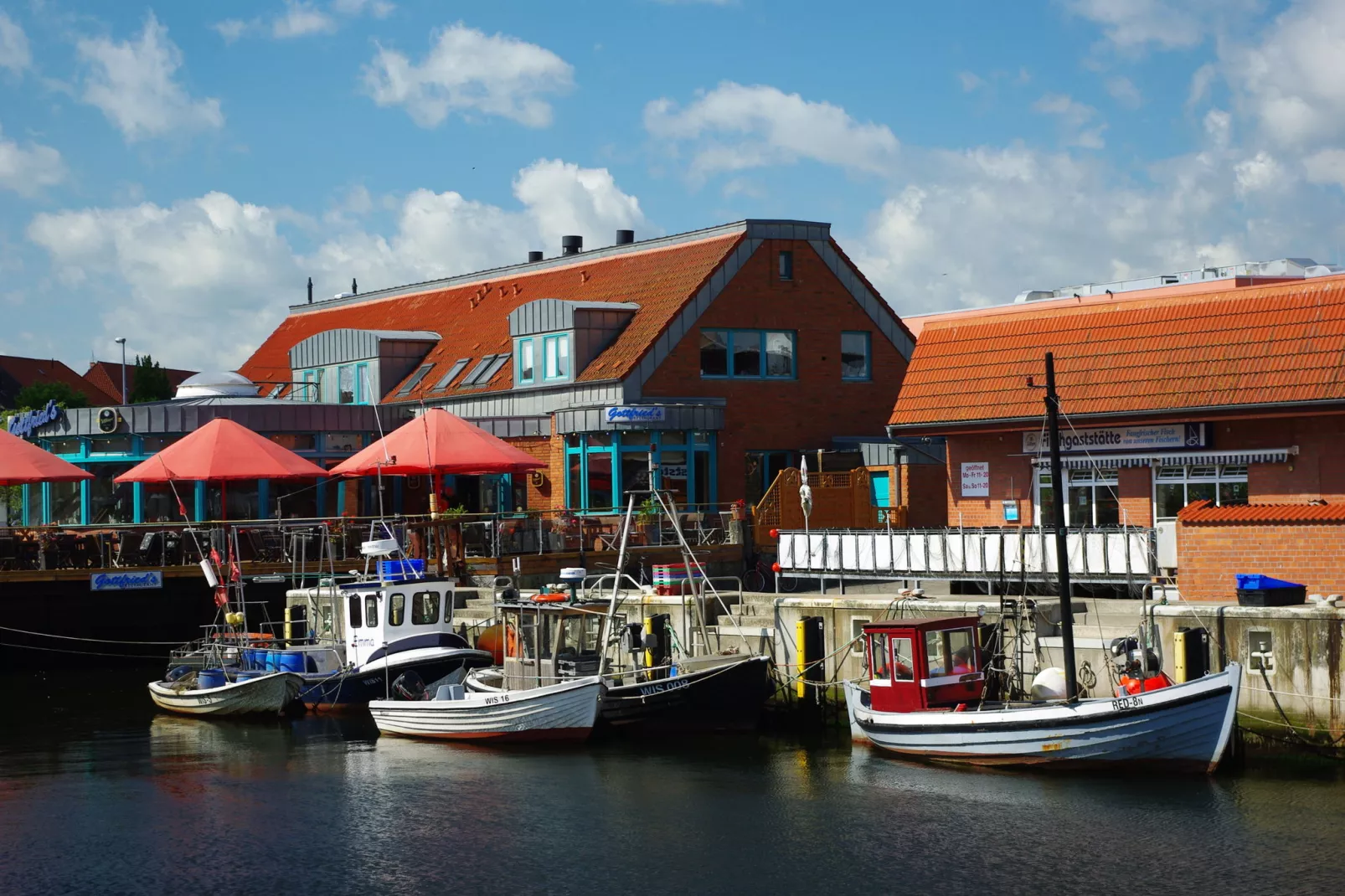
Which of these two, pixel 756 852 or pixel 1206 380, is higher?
pixel 1206 380

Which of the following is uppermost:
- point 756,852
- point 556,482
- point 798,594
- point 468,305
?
point 468,305

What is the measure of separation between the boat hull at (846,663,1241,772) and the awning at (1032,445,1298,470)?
30.0 ft

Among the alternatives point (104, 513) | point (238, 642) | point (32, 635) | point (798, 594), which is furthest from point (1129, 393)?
point (104, 513)

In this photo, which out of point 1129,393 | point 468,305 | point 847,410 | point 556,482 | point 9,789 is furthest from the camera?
point 468,305

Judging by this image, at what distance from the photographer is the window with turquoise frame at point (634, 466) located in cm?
4538

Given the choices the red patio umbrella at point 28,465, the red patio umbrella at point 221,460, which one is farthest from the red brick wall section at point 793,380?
the red patio umbrella at point 28,465

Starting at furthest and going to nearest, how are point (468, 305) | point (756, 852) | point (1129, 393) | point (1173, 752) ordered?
point (468, 305) → point (1129, 393) → point (1173, 752) → point (756, 852)

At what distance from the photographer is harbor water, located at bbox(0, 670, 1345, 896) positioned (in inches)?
790

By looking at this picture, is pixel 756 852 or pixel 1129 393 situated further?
pixel 1129 393

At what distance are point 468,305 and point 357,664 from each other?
27936mm

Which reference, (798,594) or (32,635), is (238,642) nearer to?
(32,635)

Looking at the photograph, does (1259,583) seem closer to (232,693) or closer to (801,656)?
(801,656)

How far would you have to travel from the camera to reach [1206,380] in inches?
1335

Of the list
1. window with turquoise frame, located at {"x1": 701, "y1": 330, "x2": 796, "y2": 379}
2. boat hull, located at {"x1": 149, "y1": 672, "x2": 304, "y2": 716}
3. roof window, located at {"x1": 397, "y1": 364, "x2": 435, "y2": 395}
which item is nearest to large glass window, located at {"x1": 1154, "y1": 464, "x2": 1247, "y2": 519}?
window with turquoise frame, located at {"x1": 701, "y1": 330, "x2": 796, "y2": 379}
